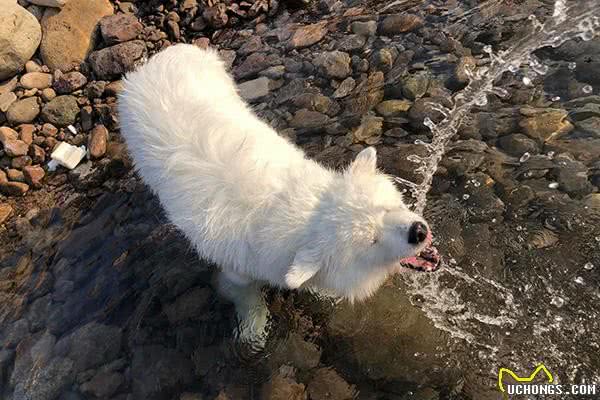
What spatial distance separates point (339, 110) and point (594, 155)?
9.26 feet

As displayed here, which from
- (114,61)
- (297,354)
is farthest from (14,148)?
(297,354)

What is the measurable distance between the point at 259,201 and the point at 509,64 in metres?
3.89

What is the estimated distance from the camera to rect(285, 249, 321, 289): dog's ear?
12.2 ft

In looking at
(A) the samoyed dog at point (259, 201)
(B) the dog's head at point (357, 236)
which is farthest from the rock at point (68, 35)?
(B) the dog's head at point (357, 236)

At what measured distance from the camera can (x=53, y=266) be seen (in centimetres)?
581

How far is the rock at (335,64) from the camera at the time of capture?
667 centimetres

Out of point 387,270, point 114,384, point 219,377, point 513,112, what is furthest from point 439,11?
point 114,384

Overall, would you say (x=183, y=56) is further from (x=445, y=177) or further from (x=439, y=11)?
(x=439, y=11)

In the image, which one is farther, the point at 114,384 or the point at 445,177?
the point at 445,177

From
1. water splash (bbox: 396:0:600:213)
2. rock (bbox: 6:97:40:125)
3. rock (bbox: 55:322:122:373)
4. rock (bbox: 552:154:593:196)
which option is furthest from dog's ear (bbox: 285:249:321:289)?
rock (bbox: 6:97:40:125)

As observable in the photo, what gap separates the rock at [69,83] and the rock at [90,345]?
12.3 feet

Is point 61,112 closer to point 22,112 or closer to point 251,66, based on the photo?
point 22,112

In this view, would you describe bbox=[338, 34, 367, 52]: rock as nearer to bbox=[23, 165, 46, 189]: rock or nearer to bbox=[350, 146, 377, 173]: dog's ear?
bbox=[350, 146, 377, 173]: dog's ear

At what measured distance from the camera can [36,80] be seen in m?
7.42
